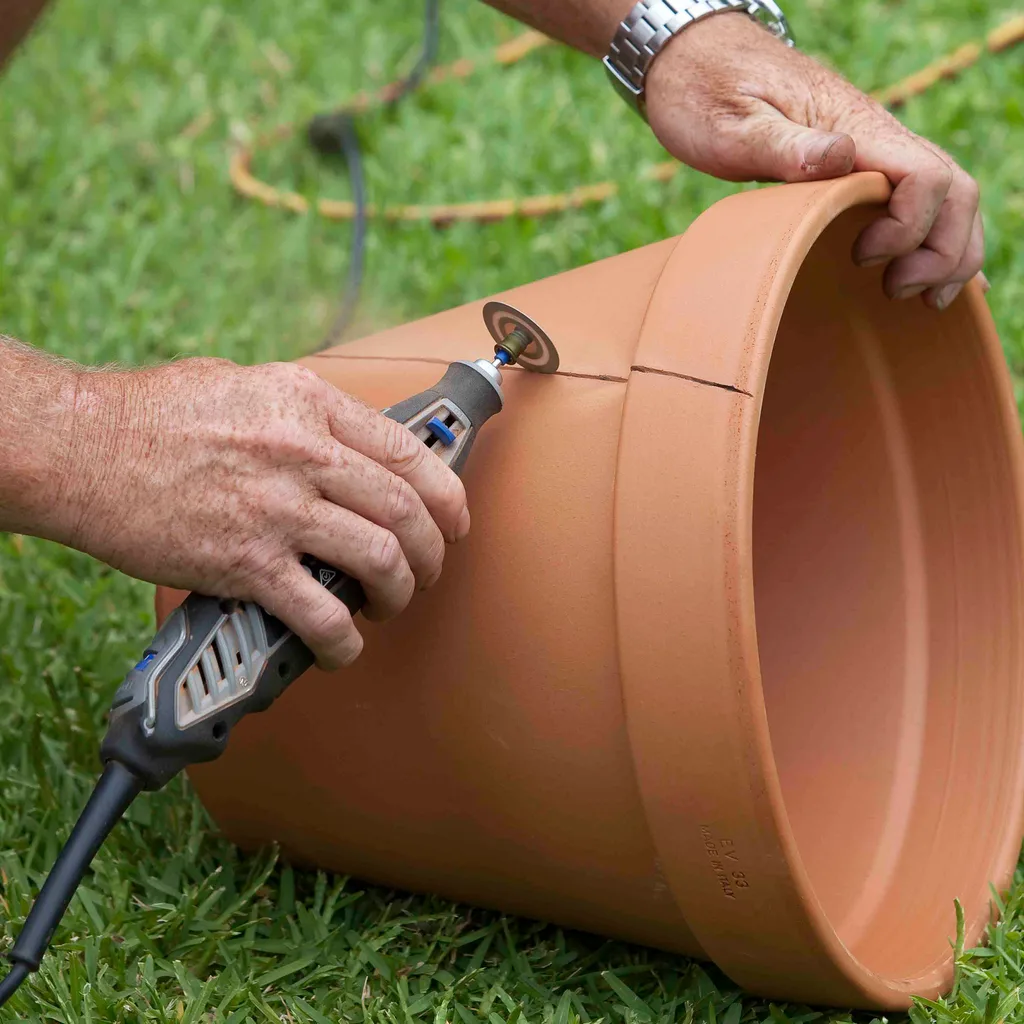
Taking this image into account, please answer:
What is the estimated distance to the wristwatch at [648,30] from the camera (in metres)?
1.52

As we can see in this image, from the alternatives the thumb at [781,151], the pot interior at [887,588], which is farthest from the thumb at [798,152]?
the pot interior at [887,588]

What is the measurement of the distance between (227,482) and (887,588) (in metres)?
0.91

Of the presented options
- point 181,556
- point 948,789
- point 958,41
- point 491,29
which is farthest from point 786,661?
point 491,29

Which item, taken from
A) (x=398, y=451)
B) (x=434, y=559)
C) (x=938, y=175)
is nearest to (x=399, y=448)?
(x=398, y=451)

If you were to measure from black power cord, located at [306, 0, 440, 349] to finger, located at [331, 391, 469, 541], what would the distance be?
1.47 metres

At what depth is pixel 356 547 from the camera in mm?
1107

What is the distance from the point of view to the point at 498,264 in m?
2.73

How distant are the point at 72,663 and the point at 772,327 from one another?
44.6 inches

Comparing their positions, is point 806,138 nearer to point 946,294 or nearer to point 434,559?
point 946,294

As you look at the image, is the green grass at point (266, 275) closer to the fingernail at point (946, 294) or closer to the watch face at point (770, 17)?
the fingernail at point (946, 294)

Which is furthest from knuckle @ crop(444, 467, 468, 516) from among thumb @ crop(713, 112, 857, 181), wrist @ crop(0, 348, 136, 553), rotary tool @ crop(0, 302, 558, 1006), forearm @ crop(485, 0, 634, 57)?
forearm @ crop(485, 0, 634, 57)

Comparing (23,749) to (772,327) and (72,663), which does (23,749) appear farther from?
(772,327)

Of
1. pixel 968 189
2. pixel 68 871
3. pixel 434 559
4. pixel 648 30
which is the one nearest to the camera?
pixel 68 871

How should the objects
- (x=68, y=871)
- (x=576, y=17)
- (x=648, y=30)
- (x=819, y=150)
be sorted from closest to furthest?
(x=68, y=871), (x=819, y=150), (x=648, y=30), (x=576, y=17)
